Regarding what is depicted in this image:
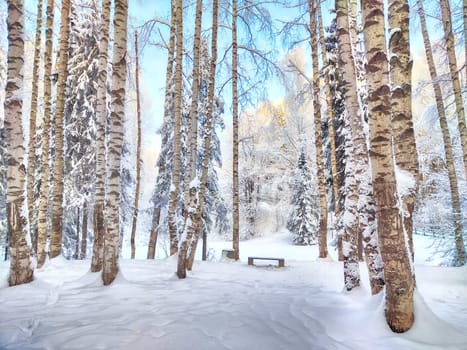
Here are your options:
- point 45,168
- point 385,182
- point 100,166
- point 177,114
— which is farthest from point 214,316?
point 45,168

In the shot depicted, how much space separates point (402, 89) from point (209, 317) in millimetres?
3546

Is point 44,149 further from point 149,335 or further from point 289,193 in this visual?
point 289,193

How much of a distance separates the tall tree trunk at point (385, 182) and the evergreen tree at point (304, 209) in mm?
17068

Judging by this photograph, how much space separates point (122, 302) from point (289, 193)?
68.1 ft

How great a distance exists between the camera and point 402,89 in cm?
343

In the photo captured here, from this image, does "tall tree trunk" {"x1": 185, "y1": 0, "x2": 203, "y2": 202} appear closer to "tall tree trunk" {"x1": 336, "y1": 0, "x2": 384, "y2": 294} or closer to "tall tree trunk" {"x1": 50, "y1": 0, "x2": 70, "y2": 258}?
"tall tree trunk" {"x1": 50, "y1": 0, "x2": 70, "y2": 258}

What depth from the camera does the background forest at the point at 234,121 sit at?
10.3 ft

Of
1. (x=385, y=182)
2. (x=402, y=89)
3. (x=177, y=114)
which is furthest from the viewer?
(x=177, y=114)

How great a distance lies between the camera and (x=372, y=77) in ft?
8.74

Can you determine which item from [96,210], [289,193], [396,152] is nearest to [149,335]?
[396,152]

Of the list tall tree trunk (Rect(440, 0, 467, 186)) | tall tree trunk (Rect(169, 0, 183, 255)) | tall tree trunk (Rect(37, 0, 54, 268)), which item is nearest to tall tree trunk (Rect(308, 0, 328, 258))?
tall tree trunk (Rect(440, 0, 467, 186))

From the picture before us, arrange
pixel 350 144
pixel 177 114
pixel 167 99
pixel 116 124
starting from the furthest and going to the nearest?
pixel 167 99 → pixel 177 114 → pixel 116 124 → pixel 350 144

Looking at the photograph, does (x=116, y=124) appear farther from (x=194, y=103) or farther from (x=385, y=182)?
(x=385, y=182)

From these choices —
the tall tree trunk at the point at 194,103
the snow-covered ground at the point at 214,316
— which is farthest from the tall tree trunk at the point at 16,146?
the tall tree trunk at the point at 194,103
